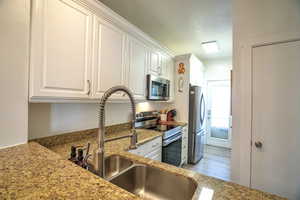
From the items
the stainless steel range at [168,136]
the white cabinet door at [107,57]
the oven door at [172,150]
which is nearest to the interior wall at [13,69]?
the white cabinet door at [107,57]

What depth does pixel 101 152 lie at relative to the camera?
0.87 m

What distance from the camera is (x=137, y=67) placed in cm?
218

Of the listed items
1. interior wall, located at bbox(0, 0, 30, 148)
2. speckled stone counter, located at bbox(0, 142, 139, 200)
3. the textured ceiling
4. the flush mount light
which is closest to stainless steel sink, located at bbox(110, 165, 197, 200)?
speckled stone counter, located at bbox(0, 142, 139, 200)

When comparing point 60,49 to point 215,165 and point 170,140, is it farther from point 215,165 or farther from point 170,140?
point 215,165

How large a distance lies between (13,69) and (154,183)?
1.28 m

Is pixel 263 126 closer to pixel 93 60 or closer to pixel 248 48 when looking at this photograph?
pixel 248 48

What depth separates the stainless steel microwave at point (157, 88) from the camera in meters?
2.40

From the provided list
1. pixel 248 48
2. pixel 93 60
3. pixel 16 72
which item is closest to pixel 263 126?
pixel 248 48

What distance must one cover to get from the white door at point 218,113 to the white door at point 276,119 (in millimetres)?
3046

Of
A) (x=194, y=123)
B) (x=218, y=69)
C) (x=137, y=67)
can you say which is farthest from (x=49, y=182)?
(x=218, y=69)

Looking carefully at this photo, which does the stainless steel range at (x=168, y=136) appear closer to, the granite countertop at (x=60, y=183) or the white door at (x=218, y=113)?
the granite countertop at (x=60, y=183)

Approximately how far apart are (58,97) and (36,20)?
608 mm

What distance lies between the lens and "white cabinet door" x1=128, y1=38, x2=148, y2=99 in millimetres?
2062

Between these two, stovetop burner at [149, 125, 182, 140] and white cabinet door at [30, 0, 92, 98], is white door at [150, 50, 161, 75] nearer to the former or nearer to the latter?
stovetop burner at [149, 125, 182, 140]
